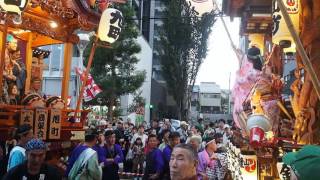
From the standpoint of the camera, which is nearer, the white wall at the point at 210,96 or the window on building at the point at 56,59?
the window on building at the point at 56,59

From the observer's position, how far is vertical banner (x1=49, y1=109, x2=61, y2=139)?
9612mm

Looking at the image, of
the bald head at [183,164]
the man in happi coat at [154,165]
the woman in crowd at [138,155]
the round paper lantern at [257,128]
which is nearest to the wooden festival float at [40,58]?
the man in happi coat at [154,165]

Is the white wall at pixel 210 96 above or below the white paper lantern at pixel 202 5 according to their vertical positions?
above

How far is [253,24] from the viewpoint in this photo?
1409 centimetres

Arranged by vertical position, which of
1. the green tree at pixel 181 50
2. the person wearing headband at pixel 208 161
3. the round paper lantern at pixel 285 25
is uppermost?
the green tree at pixel 181 50

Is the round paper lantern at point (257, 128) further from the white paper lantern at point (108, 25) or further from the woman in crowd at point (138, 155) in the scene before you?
the woman in crowd at point (138, 155)

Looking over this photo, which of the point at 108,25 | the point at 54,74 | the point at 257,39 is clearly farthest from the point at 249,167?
the point at 54,74

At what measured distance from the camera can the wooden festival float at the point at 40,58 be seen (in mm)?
9016

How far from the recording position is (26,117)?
29.3 feet

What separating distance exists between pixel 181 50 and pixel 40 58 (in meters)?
32.8

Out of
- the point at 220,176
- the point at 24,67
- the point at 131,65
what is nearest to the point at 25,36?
the point at 24,67

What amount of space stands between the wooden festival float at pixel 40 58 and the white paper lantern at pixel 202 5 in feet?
12.2

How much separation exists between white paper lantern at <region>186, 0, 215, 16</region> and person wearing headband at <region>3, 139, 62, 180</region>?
5.82 metres

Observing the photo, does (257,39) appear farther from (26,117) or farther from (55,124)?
→ (26,117)
